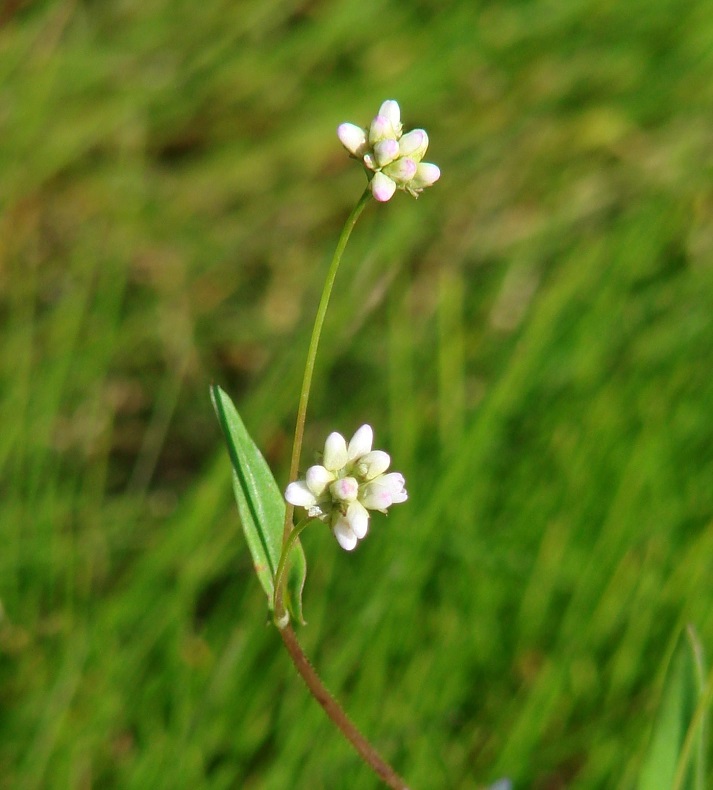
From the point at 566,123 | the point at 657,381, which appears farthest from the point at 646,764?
the point at 566,123

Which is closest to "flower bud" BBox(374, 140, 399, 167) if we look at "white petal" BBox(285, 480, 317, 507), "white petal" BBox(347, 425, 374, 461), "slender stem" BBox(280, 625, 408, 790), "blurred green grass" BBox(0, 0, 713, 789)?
"white petal" BBox(347, 425, 374, 461)

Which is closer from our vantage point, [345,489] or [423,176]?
[345,489]

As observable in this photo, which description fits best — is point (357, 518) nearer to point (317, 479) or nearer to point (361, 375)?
point (317, 479)

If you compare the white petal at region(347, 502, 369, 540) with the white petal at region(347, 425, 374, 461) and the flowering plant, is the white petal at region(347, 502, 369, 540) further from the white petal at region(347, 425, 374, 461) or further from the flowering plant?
the white petal at region(347, 425, 374, 461)

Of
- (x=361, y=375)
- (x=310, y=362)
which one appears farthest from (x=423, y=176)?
(x=361, y=375)

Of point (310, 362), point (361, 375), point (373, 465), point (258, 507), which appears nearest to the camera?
point (310, 362)

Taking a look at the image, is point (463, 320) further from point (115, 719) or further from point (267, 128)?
point (115, 719)
